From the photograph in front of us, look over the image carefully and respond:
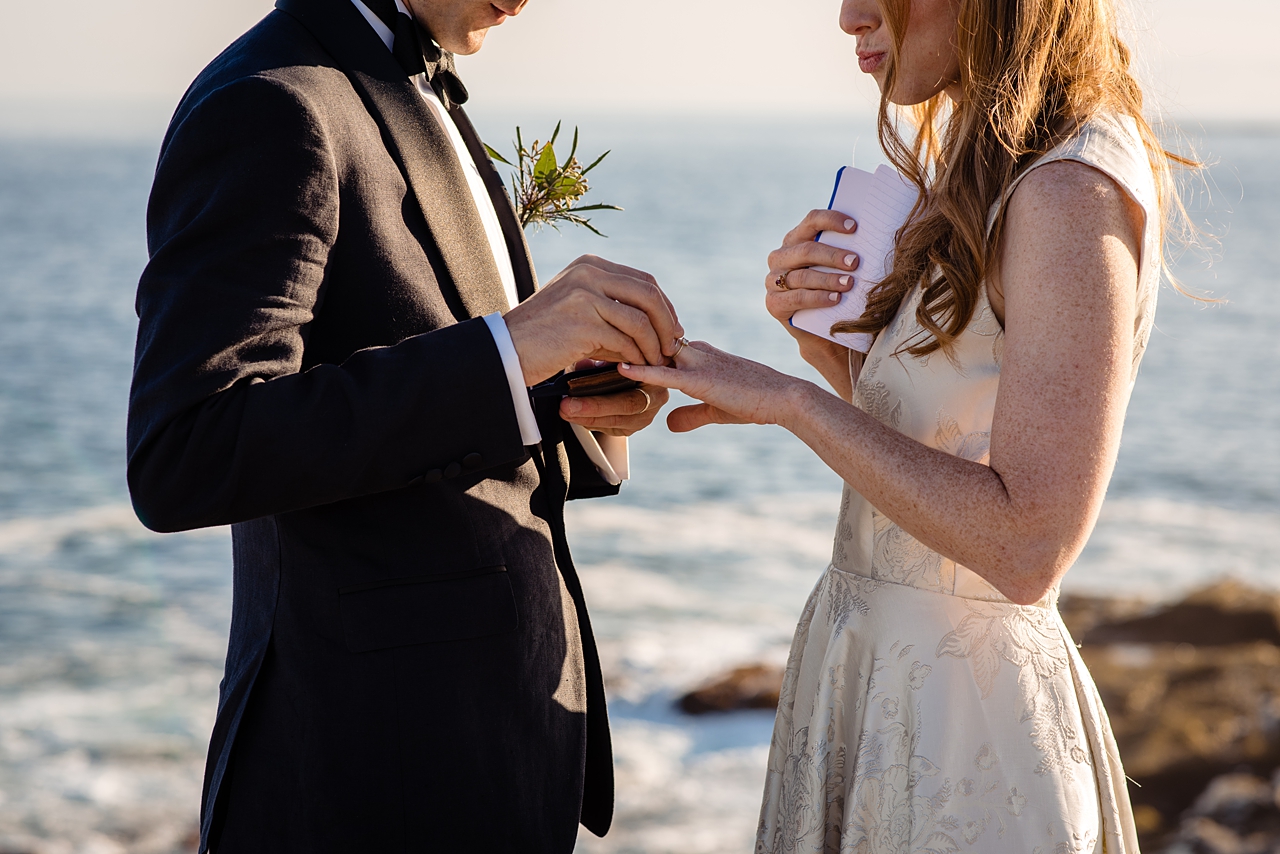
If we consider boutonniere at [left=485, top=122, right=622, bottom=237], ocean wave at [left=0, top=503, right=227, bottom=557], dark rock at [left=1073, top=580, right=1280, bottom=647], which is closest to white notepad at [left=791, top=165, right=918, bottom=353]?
boutonniere at [left=485, top=122, right=622, bottom=237]

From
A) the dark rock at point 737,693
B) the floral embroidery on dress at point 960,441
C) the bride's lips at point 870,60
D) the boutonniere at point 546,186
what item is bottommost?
the dark rock at point 737,693

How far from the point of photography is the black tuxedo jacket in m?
1.43

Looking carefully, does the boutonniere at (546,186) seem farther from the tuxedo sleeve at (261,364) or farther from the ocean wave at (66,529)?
the ocean wave at (66,529)

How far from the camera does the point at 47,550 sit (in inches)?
466

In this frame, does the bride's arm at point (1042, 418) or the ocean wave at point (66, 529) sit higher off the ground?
the bride's arm at point (1042, 418)

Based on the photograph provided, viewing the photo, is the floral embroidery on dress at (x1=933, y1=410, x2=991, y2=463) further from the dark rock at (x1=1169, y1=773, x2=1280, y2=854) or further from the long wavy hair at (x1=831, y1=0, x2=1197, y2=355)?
the dark rock at (x1=1169, y1=773, x2=1280, y2=854)

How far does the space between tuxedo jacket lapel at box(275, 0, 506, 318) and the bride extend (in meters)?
0.36

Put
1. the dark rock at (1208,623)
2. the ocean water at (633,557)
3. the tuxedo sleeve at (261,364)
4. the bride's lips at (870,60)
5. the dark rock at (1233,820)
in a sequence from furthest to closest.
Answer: the dark rock at (1208,623) → the ocean water at (633,557) → the dark rock at (1233,820) → the bride's lips at (870,60) → the tuxedo sleeve at (261,364)

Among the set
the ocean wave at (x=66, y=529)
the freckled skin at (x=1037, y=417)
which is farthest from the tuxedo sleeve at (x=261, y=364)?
the ocean wave at (x=66, y=529)

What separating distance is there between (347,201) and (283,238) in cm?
17

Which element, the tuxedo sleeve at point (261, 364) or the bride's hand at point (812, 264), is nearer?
the tuxedo sleeve at point (261, 364)

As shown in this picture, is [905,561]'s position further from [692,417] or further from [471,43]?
[471,43]

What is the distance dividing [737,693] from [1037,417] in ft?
19.4

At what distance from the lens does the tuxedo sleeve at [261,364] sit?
4.62 feet
